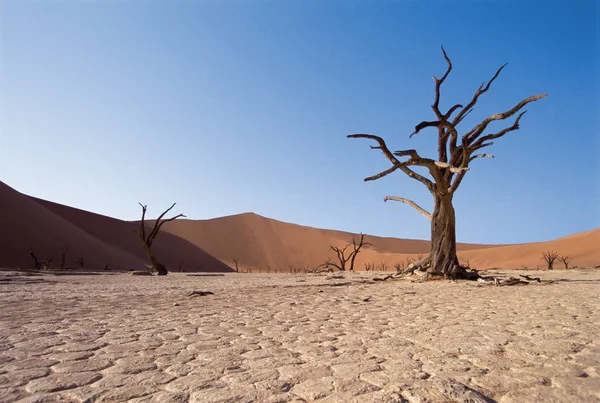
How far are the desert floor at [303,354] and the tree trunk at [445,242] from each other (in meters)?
4.32

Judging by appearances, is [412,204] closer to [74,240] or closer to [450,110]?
[450,110]

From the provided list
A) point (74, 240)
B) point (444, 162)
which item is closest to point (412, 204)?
point (444, 162)

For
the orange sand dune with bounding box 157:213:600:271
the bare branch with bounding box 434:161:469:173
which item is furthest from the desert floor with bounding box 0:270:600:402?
the orange sand dune with bounding box 157:213:600:271

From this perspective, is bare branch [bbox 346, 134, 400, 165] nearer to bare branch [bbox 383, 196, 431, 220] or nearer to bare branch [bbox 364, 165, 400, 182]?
bare branch [bbox 364, 165, 400, 182]

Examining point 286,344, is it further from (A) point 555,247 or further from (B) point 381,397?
(A) point 555,247

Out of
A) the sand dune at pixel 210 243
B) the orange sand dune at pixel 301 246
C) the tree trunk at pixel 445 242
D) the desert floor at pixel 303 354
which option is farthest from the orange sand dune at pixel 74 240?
the desert floor at pixel 303 354

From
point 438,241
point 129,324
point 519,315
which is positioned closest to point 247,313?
point 129,324

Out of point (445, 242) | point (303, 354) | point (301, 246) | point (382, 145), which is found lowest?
point (303, 354)

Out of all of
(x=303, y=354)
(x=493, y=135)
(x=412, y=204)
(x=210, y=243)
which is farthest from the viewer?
(x=210, y=243)

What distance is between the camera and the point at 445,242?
929 cm

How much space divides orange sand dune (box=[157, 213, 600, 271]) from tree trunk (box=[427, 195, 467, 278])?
1340 inches

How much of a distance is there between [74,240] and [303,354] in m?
34.4

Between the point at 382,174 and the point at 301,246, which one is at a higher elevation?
the point at 301,246

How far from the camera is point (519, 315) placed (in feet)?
13.9
